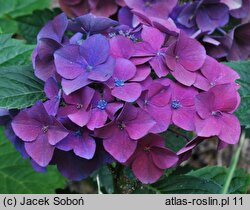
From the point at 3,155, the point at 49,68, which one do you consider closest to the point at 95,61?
the point at 49,68

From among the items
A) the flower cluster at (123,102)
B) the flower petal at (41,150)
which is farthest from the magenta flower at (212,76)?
the flower petal at (41,150)

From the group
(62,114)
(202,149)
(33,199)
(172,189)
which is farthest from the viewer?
(202,149)

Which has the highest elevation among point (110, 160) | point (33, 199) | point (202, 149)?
point (110, 160)

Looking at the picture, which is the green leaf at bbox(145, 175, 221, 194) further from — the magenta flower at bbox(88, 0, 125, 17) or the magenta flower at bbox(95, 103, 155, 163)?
the magenta flower at bbox(88, 0, 125, 17)

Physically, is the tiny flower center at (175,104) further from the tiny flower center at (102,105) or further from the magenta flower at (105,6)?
the magenta flower at (105,6)

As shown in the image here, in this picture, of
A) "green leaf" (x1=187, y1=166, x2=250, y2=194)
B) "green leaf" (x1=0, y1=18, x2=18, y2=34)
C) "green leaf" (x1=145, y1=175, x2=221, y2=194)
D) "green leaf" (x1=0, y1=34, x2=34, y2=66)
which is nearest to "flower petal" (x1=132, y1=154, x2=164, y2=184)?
"green leaf" (x1=145, y1=175, x2=221, y2=194)

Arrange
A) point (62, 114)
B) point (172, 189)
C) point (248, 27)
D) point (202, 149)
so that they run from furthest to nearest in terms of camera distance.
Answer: point (202, 149) → point (248, 27) → point (172, 189) → point (62, 114)

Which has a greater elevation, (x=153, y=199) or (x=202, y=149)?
(x=153, y=199)

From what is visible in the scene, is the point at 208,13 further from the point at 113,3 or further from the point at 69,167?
the point at 69,167
